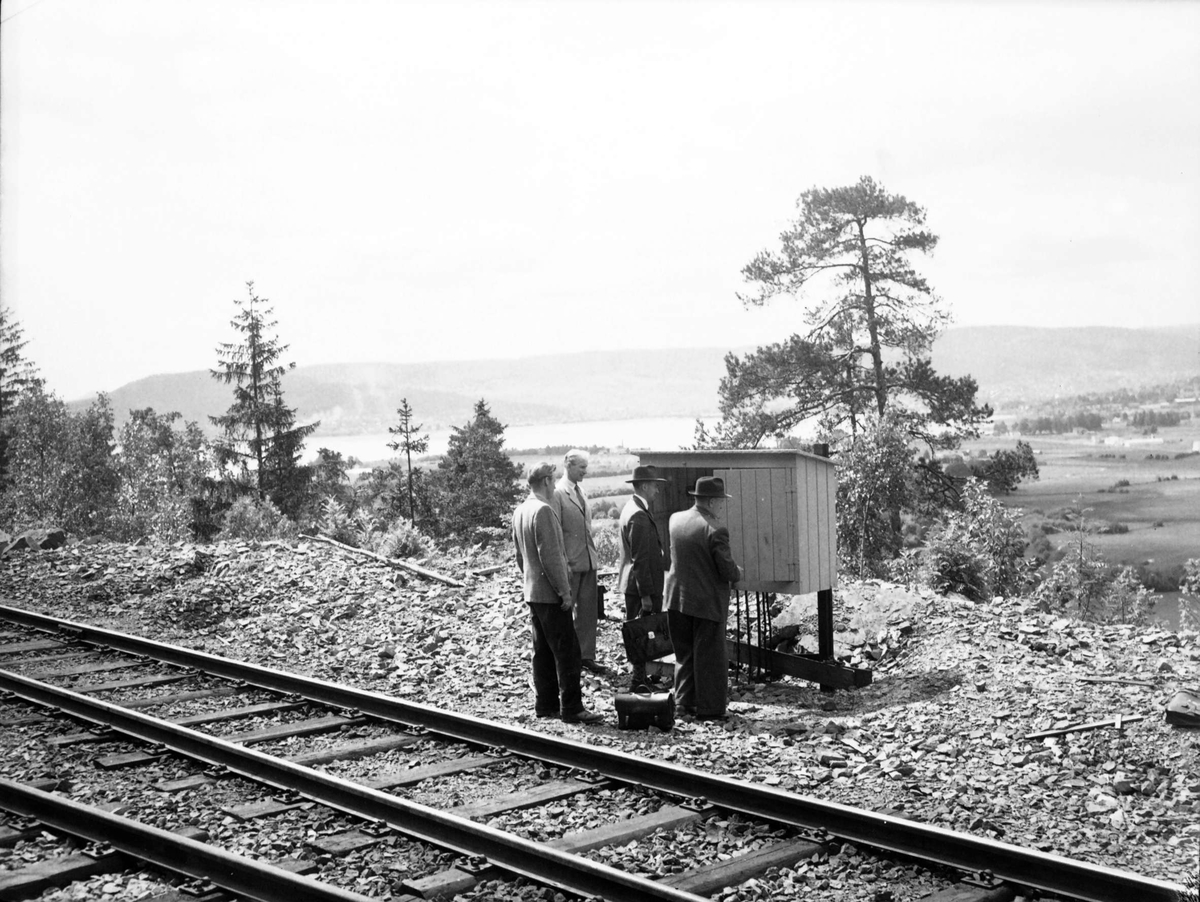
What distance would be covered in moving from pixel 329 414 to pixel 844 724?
113928 mm

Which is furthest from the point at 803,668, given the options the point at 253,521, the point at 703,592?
the point at 253,521

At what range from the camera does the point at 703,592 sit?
28.5ft

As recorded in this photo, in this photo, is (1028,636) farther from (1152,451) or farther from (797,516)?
(1152,451)

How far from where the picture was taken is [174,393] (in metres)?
121

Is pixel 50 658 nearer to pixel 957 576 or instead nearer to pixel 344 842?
pixel 344 842

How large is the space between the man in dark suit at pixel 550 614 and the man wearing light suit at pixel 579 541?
0.97 metres

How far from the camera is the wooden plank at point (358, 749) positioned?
7606mm

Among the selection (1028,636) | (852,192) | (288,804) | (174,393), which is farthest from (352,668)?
(174,393)

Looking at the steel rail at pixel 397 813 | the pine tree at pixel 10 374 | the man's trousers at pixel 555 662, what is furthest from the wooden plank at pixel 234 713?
the pine tree at pixel 10 374

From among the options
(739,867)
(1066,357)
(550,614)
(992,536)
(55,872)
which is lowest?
(992,536)

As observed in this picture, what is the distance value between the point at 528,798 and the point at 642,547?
3.38 m

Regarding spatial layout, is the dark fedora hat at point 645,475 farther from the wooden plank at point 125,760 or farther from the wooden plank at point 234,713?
the wooden plank at point 125,760

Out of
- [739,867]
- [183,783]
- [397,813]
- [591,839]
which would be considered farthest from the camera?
[183,783]

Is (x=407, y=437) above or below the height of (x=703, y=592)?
above
